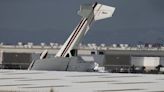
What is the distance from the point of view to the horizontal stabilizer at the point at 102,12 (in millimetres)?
85831

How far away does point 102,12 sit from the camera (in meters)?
86.9

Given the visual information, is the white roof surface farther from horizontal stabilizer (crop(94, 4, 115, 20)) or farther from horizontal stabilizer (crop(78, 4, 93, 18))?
horizontal stabilizer (crop(94, 4, 115, 20))

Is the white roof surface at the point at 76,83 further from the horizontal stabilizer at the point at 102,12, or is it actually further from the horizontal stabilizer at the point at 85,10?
the horizontal stabilizer at the point at 102,12

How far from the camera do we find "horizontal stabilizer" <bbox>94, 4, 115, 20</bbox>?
8583 cm

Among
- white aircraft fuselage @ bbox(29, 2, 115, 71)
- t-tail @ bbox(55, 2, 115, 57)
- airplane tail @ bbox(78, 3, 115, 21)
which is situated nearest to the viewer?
white aircraft fuselage @ bbox(29, 2, 115, 71)

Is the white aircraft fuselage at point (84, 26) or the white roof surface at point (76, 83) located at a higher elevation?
the white aircraft fuselage at point (84, 26)

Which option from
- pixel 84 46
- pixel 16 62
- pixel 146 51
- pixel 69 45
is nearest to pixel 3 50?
pixel 16 62

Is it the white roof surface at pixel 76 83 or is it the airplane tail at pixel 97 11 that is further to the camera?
the airplane tail at pixel 97 11

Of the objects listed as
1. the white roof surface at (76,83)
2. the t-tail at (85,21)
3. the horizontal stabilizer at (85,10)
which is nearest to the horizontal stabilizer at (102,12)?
the t-tail at (85,21)

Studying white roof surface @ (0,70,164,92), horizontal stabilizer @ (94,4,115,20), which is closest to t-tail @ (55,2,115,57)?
horizontal stabilizer @ (94,4,115,20)

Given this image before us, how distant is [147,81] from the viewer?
43969mm

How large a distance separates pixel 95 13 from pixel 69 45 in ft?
26.2

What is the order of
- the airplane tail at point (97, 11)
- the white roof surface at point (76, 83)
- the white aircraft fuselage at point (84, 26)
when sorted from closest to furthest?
the white roof surface at point (76, 83) → the white aircraft fuselage at point (84, 26) → the airplane tail at point (97, 11)

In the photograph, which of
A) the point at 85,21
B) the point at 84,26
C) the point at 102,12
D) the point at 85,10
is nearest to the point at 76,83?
the point at 84,26
